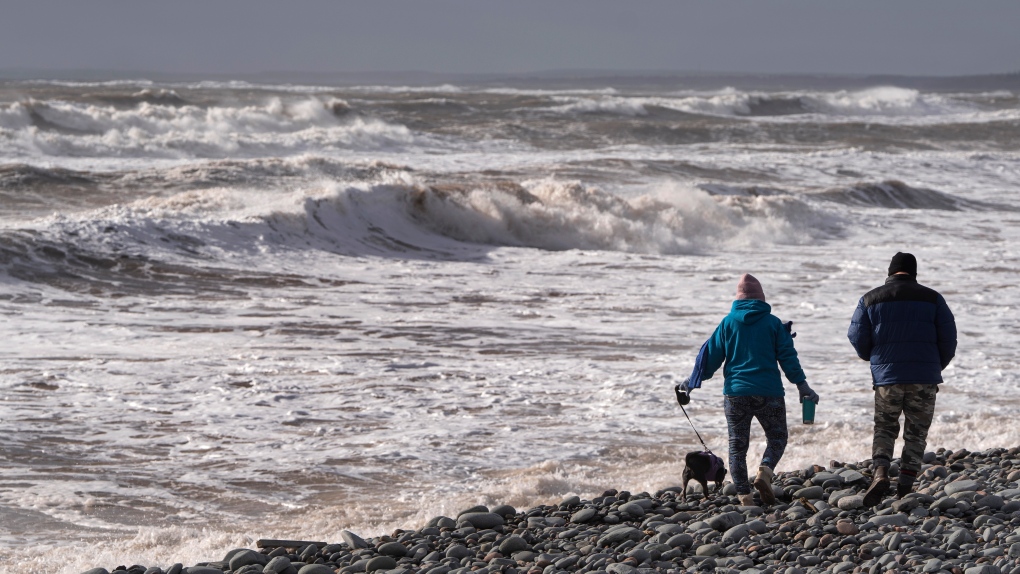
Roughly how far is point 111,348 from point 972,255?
13.0m

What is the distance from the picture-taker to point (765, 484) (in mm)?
5719

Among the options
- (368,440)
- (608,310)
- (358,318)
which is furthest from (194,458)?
(608,310)

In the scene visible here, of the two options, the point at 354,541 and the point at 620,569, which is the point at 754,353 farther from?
the point at 354,541

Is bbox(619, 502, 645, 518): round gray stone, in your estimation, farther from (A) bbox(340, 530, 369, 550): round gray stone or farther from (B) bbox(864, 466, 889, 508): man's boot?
(A) bbox(340, 530, 369, 550): round gray stone

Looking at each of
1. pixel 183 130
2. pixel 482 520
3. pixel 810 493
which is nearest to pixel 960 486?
pixel 810 493

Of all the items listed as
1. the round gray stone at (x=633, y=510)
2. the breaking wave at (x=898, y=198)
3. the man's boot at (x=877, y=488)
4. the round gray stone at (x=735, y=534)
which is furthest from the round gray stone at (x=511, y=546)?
the breaking wave at (x=898, y=198)

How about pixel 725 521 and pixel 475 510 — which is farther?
pixel 475 510

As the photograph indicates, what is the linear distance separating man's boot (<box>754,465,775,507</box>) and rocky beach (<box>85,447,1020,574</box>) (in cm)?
6

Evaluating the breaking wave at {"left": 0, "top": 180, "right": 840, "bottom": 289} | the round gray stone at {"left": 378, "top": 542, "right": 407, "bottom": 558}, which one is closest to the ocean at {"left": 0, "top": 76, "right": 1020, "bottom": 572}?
the breaking wave at {"left": 0, "top": 180, "right": 840, "bottom": 289}

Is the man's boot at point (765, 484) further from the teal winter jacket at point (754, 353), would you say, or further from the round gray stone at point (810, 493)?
the teal winter jacket at point (754, 353)

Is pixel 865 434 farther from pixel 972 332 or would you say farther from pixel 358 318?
pixel 358 318

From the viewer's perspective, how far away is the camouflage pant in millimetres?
5656

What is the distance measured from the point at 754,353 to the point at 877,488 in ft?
3.05

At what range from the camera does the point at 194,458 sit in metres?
7.22
